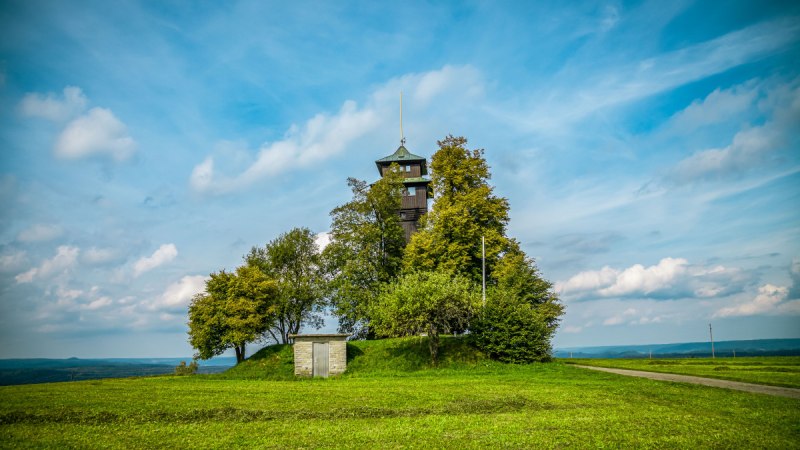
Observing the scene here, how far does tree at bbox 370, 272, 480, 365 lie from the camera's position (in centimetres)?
3725

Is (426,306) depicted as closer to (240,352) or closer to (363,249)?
(363,249)

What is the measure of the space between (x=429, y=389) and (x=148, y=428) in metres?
14.2

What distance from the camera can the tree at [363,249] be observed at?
49.8m

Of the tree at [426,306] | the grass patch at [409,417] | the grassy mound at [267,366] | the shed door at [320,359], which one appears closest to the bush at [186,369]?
the grassy mound at [267,366]

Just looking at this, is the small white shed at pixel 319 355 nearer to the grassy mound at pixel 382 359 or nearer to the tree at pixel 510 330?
the grassy mound at pixel 382 359

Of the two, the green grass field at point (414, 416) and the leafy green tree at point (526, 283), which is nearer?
the green grass field at point (414, 416)

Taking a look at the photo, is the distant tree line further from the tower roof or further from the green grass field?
the green grass field

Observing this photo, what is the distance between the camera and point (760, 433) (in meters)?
14.3

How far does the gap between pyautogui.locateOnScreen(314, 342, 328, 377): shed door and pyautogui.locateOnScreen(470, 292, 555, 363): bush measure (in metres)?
12.5

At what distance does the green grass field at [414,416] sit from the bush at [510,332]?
931 cm

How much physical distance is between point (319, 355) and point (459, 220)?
18755 mm

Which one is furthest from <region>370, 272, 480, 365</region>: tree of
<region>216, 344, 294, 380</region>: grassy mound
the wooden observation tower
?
the wooden observation tower

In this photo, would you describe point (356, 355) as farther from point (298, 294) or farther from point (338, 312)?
point (298, 294)

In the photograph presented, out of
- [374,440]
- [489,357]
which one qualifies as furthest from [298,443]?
[489,357]
